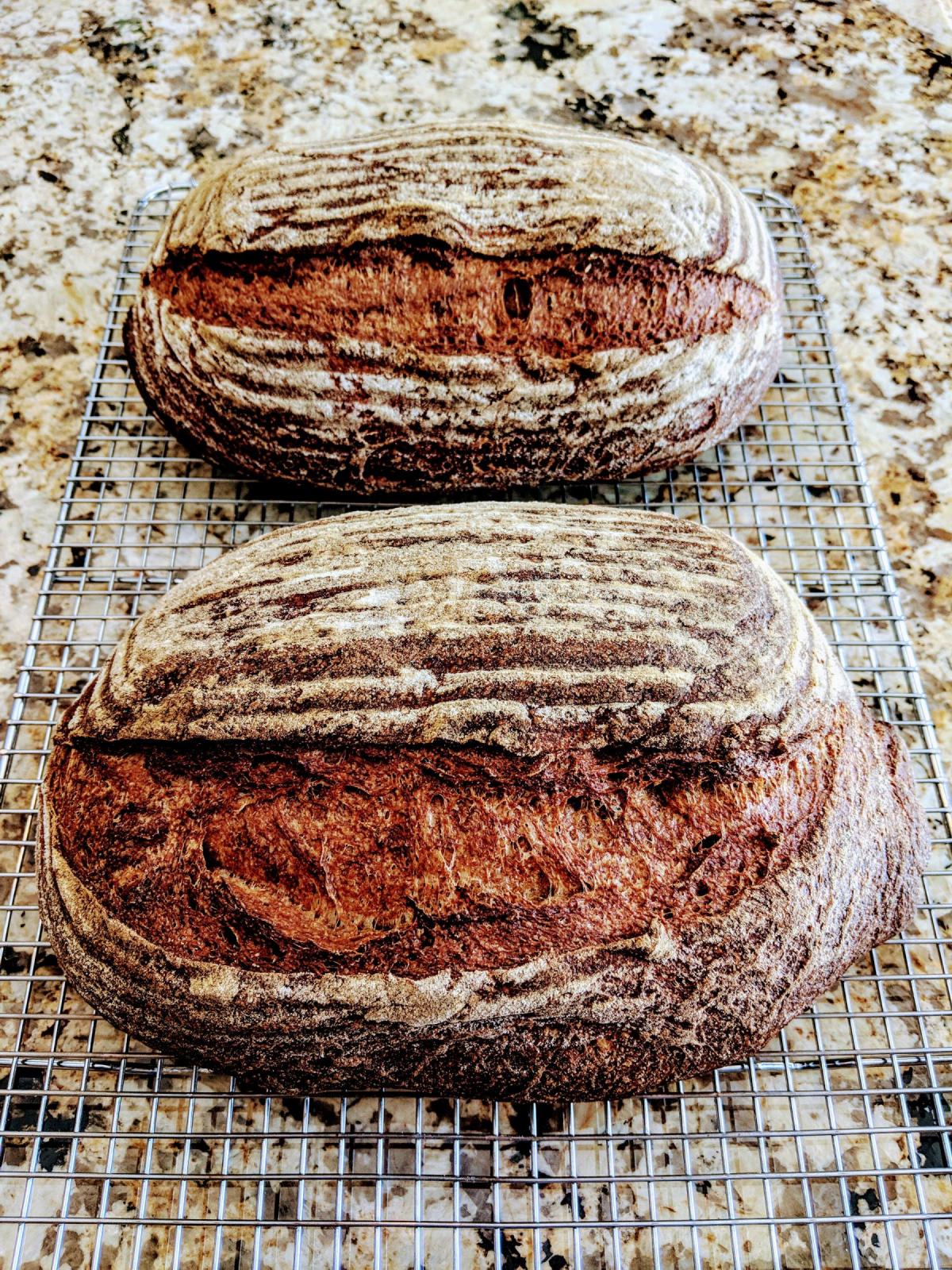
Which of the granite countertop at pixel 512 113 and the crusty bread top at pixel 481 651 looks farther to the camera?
the granite countertop at pixel 512 113

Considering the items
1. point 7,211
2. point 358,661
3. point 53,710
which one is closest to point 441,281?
point 358,661

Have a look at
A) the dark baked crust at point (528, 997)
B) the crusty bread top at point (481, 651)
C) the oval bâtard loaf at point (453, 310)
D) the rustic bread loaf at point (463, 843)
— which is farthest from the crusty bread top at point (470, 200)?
the dark baked crust at point (528, 997)

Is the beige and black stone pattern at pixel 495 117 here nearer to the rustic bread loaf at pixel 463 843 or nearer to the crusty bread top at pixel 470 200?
the rustic bread loaf at pixel 463 843

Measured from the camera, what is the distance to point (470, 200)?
148 centimetres

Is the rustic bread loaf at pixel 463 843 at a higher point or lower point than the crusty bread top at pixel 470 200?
lower

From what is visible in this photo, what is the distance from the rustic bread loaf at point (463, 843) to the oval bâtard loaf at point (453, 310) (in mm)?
448

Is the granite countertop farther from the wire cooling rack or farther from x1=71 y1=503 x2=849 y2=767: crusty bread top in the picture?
the wire cooling rack

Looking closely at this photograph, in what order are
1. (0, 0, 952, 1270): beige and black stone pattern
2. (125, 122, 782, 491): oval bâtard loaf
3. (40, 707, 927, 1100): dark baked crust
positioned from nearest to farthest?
(40, 707, 927, 1100): dark baked crust < (0, 0, 952, 1270): beige and black stone pattern < (125, 122, 782, 491): oval bâtard loaf

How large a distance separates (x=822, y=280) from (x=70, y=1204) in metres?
1.96

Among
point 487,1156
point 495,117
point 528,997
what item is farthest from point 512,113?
point 487,1156

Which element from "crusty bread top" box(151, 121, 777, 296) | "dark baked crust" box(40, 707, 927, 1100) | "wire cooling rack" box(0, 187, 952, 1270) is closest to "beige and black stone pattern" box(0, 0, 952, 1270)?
"wire cooling rack" box(0, 187, 952, 1270)

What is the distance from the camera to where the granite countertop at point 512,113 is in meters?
1.82

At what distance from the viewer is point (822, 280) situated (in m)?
Result: 1.95

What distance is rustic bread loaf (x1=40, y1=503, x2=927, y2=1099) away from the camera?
1.02 meters
